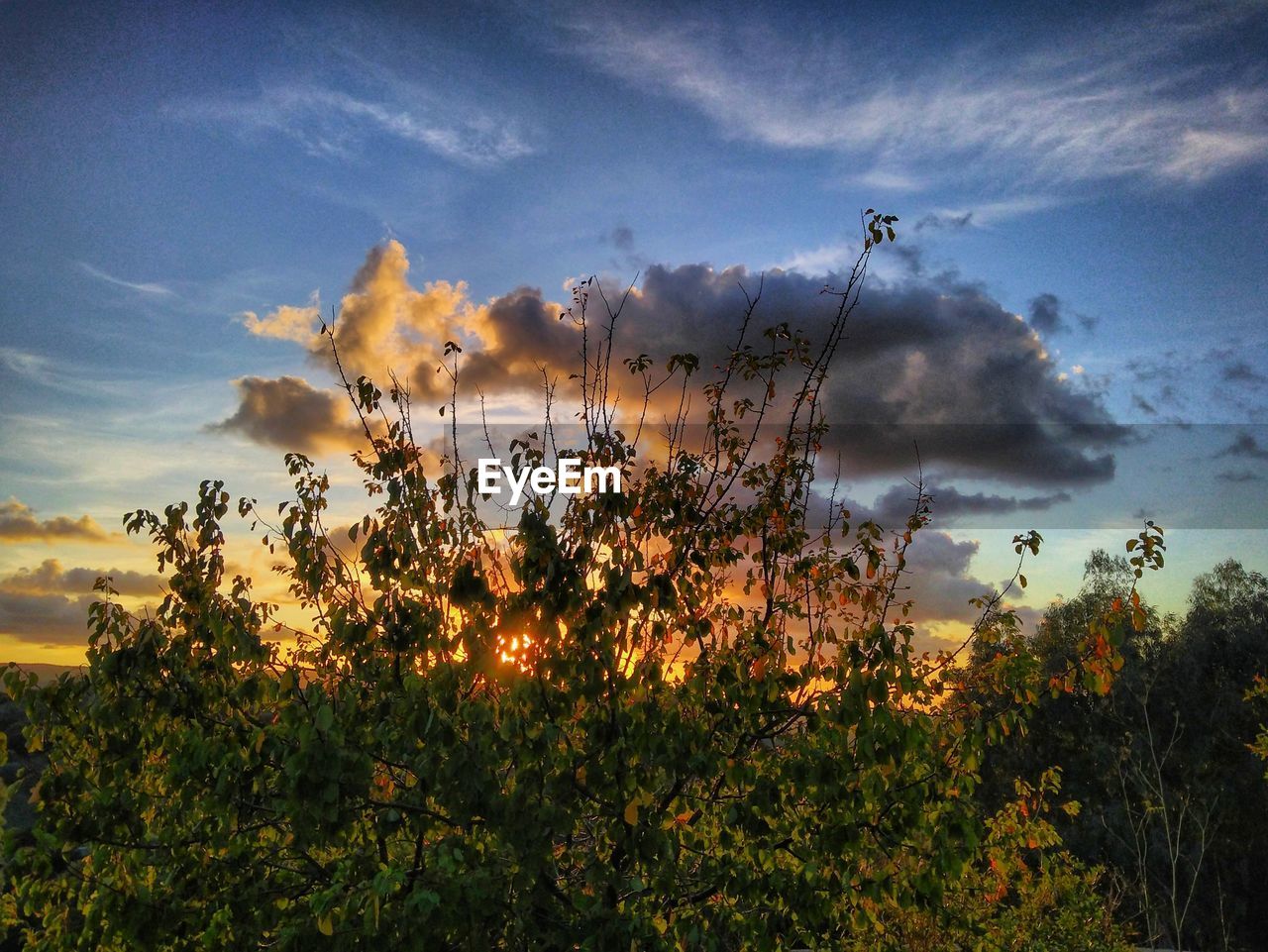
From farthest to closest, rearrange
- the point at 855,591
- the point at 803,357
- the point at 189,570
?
the point at 803,357 < the point at 855,591 < the point at 189,570

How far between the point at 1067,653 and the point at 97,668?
1075 inches

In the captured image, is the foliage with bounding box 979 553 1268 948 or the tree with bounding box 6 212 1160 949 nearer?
the tree with bounding box 6 212 1160 949

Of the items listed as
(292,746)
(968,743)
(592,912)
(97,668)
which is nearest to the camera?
(592,912)

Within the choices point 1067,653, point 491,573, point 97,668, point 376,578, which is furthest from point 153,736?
point 1067,653

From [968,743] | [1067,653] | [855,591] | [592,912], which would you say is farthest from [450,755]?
[1067,653]

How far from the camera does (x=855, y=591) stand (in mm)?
7820

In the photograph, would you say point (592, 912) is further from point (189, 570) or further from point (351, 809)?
point (189, 570)

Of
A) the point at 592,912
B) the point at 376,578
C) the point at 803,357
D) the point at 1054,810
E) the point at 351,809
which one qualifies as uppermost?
the point at 803,357

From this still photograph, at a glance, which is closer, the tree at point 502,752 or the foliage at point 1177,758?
the tree at point 502,752

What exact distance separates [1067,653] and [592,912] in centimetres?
2650

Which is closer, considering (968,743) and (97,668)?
(968,743)

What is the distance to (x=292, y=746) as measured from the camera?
5.29 meters

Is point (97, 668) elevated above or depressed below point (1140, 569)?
below

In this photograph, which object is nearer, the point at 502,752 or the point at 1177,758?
the point at 502,752
